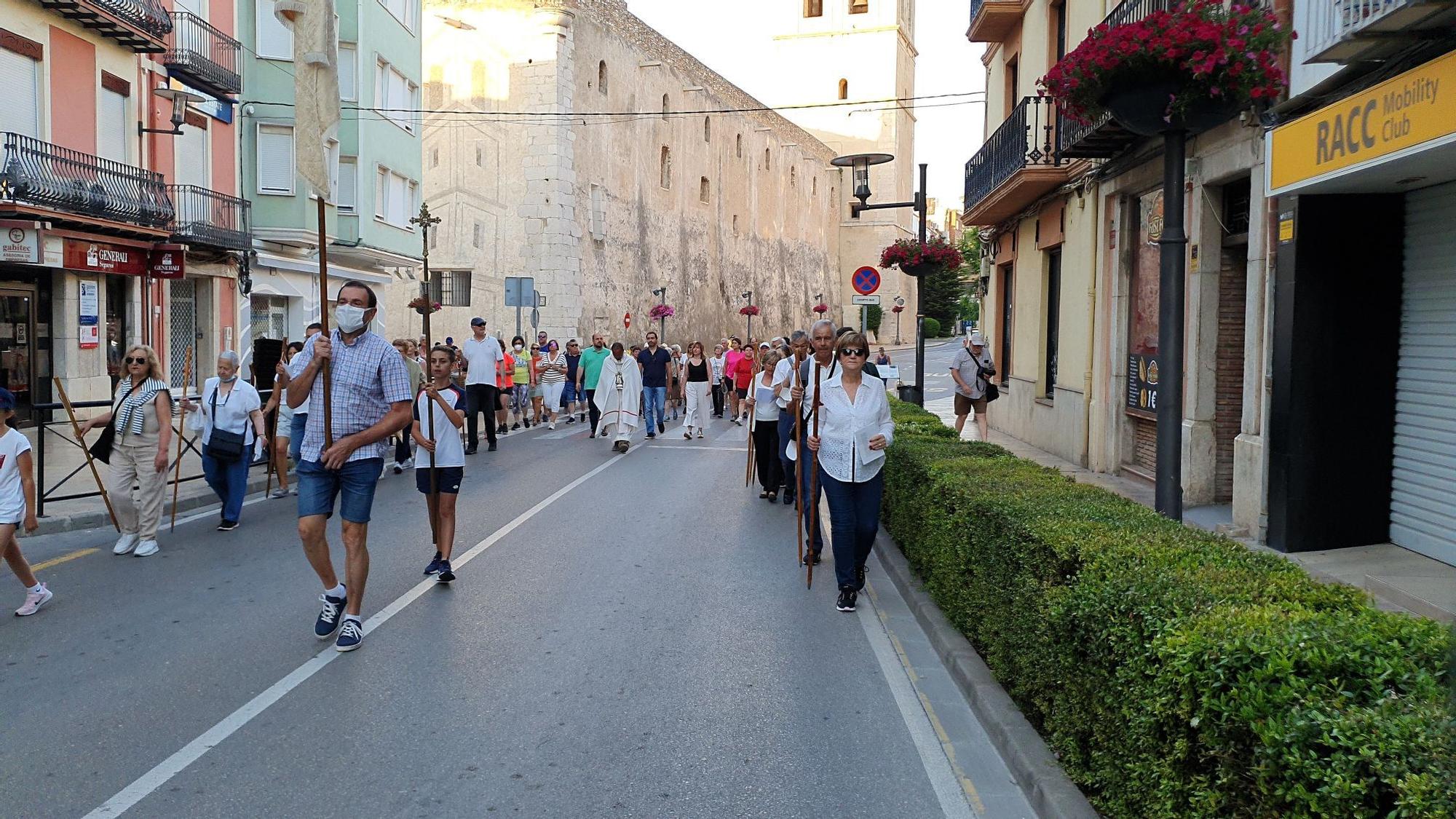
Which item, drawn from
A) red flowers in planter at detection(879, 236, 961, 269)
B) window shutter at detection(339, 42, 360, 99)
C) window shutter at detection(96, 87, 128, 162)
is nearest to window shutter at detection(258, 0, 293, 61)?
window shutter at detection(339, 42, 360, 99)

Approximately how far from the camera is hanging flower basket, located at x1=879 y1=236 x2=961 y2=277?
22.8 m

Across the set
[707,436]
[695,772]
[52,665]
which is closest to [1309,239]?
[695,772]

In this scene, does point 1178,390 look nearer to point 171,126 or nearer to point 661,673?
point 661,673

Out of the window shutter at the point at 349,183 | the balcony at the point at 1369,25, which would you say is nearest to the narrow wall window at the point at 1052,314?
the balcony at the point at 1369,25

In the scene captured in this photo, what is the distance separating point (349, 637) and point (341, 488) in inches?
32.8

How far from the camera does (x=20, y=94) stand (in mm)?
18469

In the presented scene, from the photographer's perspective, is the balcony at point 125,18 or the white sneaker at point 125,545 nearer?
the white sneaker at point 125,545

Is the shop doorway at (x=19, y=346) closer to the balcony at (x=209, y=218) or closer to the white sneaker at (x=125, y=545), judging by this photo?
the balcony at (x=209, y=218)

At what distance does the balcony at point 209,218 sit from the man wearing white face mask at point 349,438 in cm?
1743

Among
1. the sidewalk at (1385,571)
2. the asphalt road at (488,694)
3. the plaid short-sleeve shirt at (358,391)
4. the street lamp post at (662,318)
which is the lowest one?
the asphalt road at (488,694)

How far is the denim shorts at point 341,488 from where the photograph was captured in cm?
622

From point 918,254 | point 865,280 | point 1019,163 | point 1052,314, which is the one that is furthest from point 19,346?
point 1052,314

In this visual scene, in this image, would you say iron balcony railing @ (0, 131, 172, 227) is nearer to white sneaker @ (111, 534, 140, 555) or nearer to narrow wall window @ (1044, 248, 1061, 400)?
white sneaker @ (111, 534, 140, 555)

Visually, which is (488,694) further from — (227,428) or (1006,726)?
(227,428)
